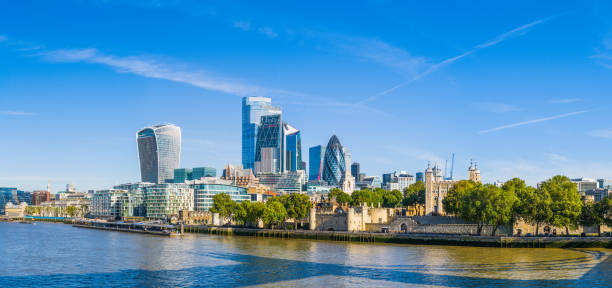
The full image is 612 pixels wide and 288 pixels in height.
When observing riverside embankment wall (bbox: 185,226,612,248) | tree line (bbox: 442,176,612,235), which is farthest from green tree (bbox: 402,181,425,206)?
tree line (bbox: 442,176,612,235)

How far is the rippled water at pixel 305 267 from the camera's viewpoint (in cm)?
4750

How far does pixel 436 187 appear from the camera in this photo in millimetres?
162625

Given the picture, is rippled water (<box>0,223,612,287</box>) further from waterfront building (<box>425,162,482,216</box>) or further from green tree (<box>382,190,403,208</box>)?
green tree (<box>382,190,403,208</box>)

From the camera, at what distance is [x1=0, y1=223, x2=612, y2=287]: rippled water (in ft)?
156

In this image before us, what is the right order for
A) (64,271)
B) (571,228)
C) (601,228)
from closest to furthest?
(64,271) → (571,228) → (601,228)

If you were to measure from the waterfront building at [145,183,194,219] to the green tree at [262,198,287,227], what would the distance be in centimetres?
8164

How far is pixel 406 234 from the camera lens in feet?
287

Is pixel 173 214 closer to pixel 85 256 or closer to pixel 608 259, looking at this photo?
pixel 85 256

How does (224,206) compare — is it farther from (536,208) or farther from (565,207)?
(565,207)

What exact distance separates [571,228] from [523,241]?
1100 centimetres

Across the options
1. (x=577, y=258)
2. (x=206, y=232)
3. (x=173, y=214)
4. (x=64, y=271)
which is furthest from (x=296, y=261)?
(x=173, y=214)

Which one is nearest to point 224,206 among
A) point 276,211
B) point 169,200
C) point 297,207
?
point 276,211

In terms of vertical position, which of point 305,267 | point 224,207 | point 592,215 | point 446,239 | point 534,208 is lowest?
point 305,267

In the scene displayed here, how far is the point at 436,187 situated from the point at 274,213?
70.6 metres
